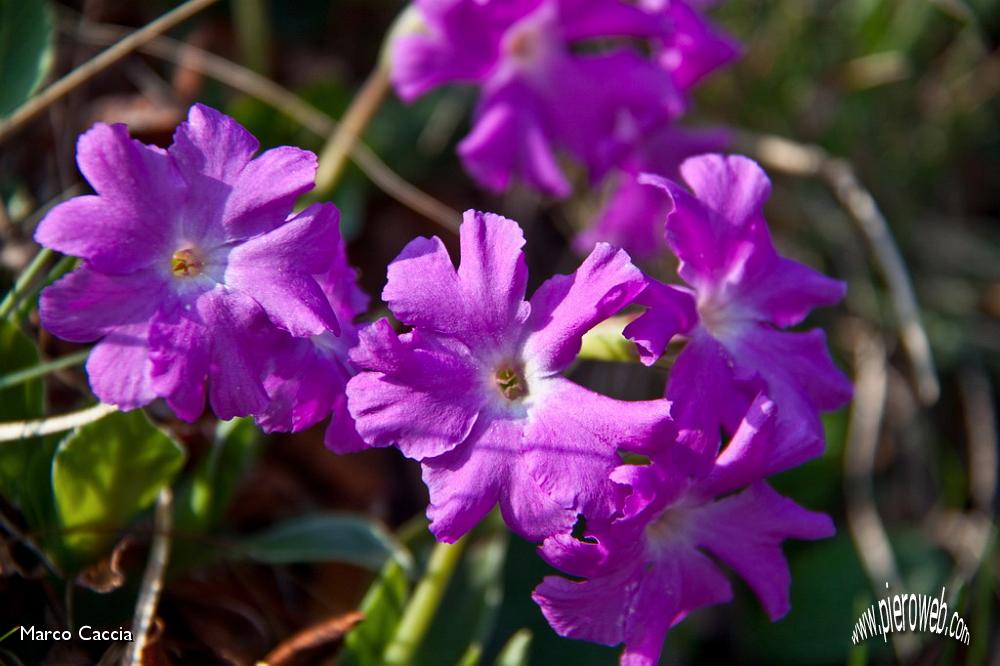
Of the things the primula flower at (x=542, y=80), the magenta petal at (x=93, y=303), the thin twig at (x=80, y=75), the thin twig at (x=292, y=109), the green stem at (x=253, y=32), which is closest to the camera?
the magenta petal at (x=93, y=303)

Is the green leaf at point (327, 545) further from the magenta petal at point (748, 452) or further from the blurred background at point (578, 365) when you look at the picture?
the magenta petal at point (748, 452)

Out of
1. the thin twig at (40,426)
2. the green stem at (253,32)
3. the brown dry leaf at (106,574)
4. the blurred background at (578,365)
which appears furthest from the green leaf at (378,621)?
the green stem at (253,32)

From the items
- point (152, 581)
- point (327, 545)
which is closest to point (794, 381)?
point (327, 545)

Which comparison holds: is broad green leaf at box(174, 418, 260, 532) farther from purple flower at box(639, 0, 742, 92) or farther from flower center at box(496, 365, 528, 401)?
purple flower at box(639, 0, 742, 92)

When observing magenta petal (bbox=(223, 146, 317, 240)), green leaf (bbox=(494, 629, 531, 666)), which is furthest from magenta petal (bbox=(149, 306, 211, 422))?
green leaf (bbox=(494, 629, 531, 666))

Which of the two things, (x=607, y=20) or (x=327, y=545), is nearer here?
(x=327, y=545)

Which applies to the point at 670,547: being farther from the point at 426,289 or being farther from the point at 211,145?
the point at 211,145
